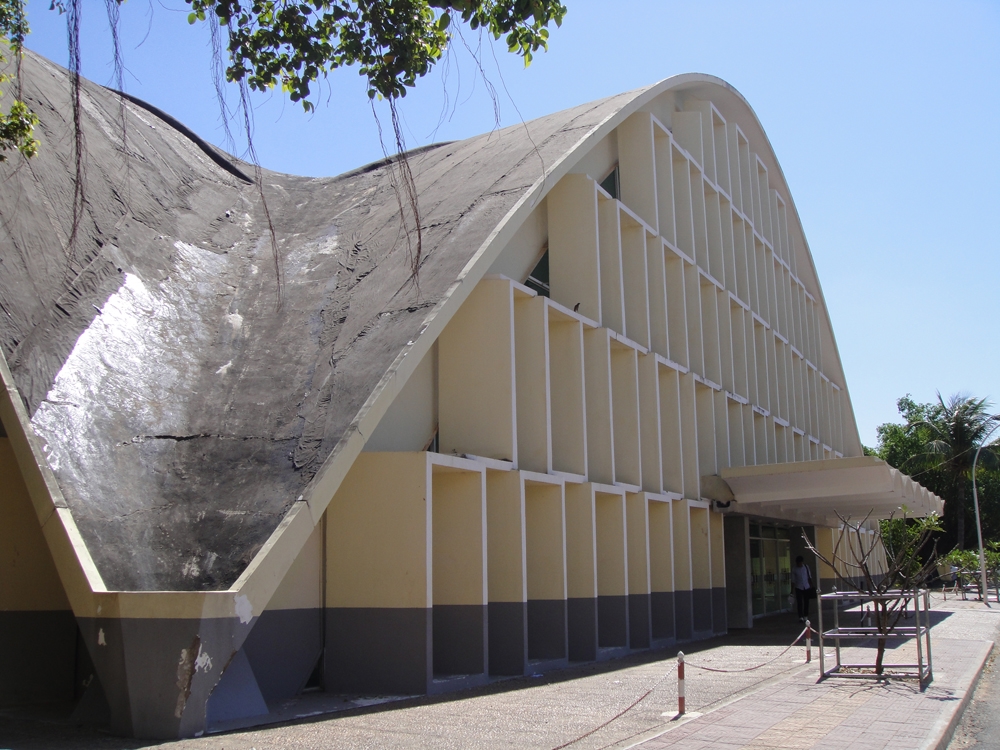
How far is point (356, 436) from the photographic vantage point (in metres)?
10.7

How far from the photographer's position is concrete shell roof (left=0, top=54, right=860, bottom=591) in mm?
10211

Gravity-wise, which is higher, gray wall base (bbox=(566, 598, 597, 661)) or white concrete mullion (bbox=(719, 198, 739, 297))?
white concrete mullion (bbox=(719, 198, 739, 297))

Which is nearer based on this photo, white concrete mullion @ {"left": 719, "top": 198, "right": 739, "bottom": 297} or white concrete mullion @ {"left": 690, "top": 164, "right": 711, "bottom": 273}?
white concrete mullion @ {"left": 690, "top": 164, "right": 711, "bottom": 273}

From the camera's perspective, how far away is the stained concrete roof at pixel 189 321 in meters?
10.2

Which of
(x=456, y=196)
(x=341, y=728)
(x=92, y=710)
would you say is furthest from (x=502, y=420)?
(x=92, y=710)

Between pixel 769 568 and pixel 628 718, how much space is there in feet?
76.7

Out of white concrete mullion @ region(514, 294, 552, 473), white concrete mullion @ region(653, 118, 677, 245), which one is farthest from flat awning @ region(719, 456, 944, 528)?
white concrete mullion @ region(514, 294, 552, 473)

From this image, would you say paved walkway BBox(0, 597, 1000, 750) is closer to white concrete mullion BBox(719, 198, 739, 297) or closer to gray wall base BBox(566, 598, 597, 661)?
gray wall base BBox(566, 598, 597, 661)

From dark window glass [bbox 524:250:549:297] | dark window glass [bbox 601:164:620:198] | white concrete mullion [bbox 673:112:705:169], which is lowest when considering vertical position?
dark window glass [bbox 524:250:549:297]

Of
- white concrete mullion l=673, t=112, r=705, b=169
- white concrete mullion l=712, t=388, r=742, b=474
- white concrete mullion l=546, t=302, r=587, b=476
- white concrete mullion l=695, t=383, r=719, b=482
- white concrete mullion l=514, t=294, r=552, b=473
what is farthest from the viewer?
white concrete mullion l=673, t=112, r=705, b=169

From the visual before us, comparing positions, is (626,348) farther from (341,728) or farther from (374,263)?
(341,728)

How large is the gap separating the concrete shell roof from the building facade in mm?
49

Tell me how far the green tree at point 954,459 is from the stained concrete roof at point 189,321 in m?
50.4

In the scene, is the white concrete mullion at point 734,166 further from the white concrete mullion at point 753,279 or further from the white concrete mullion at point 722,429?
the white concrete mullion at point 722,429
